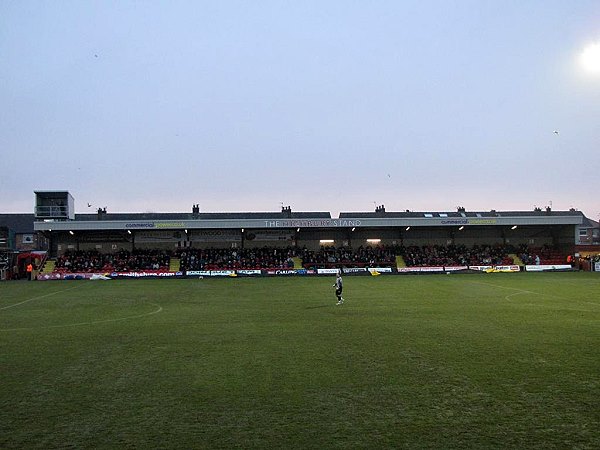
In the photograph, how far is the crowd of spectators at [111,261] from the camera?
52.4m

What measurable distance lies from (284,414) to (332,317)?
11.9m

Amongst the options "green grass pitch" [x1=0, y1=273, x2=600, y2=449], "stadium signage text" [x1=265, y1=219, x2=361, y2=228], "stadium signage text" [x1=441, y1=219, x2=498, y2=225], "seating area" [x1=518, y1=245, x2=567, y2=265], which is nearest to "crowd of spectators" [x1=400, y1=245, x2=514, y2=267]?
"seating area" [x1=518, y1=245, x2=567, y2=265]

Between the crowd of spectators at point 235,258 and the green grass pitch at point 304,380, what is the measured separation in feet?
107

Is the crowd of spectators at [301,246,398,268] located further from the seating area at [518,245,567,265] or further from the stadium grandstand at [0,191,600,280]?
the seating area at [518,245,567,265]

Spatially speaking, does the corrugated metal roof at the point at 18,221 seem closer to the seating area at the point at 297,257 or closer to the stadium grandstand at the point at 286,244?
the stadium grandstand at the point at 286,244

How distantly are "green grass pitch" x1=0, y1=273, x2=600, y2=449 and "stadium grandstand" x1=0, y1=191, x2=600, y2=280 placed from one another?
3362 cm

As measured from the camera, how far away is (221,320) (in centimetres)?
1928

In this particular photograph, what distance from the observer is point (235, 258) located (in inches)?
2200

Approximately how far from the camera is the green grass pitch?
7.24 m

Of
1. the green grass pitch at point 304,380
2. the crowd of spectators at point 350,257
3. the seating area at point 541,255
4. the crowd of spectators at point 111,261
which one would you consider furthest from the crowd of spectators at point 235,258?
the green grass pitch at point 304,380

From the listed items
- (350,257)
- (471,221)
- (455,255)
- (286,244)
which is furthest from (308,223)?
(471,221)

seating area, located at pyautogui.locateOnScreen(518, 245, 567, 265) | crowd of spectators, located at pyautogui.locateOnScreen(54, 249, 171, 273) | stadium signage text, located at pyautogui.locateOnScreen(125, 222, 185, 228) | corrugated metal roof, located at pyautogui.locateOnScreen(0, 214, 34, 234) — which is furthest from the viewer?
corrugated metal roof, located at pyautogui.locateOnScreen(0, 214, 34, 234)

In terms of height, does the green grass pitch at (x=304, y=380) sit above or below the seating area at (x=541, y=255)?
below

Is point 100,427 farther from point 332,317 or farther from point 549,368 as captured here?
point 332,317
